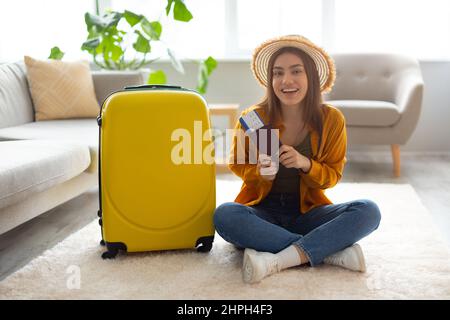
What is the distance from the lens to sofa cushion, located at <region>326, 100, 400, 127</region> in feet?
10.5

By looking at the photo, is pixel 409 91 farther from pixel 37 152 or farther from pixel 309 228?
pixel 37 152

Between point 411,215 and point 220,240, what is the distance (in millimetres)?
847

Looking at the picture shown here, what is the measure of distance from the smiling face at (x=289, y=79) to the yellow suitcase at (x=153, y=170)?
25 centimetres

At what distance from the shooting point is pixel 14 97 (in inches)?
112

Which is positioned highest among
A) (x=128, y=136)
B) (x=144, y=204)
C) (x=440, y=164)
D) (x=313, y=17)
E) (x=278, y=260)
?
(x=313, y=17)

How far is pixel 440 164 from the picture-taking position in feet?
11.9

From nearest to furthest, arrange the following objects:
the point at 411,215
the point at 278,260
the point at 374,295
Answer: the point at 374,295
the point at 278,260
the point at 411,215

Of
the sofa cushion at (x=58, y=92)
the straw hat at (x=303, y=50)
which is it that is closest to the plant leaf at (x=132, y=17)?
the sofa cushion at (x=58, y=92)

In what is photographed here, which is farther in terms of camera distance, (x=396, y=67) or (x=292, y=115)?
(x=396, y=67)

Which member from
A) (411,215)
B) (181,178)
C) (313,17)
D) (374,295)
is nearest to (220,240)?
(181,178)

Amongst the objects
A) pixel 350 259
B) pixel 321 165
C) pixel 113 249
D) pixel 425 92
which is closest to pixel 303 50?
pixel 321 165

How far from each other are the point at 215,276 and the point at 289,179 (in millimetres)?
418

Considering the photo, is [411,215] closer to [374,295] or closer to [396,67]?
[374,295]

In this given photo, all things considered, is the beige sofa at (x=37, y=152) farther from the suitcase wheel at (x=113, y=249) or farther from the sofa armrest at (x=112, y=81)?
the suitcase wheel at (x=113, y=249)
